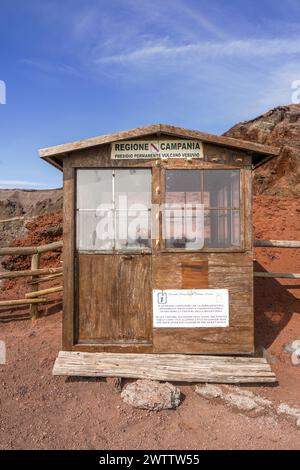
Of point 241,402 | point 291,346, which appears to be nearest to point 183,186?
point 241,402

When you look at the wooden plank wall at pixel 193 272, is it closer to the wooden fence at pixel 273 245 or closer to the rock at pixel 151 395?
the rock at pixel 151 395

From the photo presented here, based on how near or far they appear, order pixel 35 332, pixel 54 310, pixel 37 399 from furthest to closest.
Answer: pixel 54 310 → pixel 35 332 → pixel 37 399

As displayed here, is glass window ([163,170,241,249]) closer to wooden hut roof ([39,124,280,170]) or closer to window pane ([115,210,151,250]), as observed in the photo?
window pane ([115,210,151,250])

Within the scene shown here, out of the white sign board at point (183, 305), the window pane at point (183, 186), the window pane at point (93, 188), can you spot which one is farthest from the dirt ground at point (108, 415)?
the window pane at point (183, 186)

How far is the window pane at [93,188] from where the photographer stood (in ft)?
18.0

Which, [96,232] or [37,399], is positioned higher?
[96,232]

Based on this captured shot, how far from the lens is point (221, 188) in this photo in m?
5.59

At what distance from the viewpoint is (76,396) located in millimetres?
4797

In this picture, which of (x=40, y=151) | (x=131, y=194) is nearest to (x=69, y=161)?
(x=40, y=151)

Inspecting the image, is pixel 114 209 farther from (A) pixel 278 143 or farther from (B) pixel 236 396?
(A) pixel 278 143
